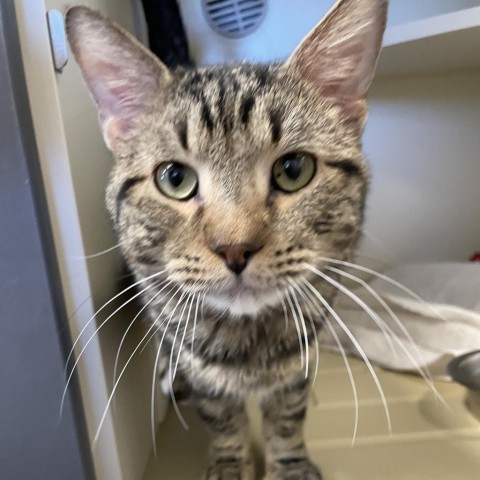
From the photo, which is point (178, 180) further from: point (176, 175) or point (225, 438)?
point (225, 438)

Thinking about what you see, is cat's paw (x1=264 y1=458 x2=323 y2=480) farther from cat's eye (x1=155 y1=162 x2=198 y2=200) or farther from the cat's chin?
cat's eye (x1=155 y1=162 x2=198 y2=200)

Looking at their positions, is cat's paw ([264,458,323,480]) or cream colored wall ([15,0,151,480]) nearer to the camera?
cream colored wall ([15,0,151,480])

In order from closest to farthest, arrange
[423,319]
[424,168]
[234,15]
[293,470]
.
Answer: [293,470]
[423,319]
[234,15]
[424,168]

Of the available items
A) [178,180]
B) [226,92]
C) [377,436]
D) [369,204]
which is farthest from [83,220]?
[369,204]

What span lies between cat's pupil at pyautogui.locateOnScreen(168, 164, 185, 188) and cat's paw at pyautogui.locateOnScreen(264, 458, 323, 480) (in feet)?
1.48

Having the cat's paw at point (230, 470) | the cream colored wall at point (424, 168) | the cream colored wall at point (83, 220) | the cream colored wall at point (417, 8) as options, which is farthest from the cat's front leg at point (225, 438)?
the cream colored wall at point (417, 8)

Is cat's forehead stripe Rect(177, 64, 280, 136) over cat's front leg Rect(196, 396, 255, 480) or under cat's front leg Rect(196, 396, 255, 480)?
over

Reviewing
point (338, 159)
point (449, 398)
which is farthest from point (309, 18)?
point (449, 398)

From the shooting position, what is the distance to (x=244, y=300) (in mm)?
653

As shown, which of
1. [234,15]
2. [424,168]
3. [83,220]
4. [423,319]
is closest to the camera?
[83,220]

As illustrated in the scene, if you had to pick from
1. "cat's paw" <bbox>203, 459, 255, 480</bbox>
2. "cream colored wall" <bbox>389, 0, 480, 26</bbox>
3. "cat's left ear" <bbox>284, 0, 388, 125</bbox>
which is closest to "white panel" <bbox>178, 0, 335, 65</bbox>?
"cream colored wall" <bbox>389, 0, 480, 26</bbox>

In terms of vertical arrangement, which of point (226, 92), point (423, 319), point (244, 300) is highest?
point (226, 92)

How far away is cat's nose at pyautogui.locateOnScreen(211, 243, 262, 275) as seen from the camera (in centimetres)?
59

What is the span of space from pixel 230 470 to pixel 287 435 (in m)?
0.10
